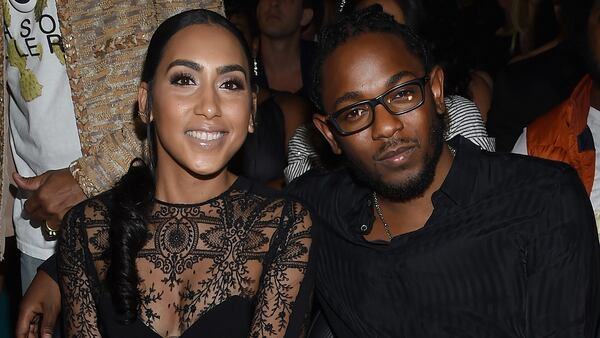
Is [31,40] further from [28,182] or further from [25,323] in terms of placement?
[25,323]

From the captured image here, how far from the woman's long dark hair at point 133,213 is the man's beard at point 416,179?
0.48m

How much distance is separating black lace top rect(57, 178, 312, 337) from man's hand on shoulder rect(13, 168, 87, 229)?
104 mm

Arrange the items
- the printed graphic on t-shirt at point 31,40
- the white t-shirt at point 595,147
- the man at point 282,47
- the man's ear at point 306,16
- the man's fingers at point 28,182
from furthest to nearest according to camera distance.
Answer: the man's ear at point 306,16 → the man at point 282,47 → the white t-shirt at point 595,147 → the printed graphic on t-shirt at point 31,40 → the man's fingers at point 28,182

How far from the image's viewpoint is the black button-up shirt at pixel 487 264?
7.64 feet

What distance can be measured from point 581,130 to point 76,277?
5.56ft

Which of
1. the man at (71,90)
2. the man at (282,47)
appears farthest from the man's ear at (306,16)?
the man at (71,90)

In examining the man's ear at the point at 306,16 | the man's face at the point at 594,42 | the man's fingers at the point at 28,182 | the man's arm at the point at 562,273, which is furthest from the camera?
the man's ear at the point at 306,16

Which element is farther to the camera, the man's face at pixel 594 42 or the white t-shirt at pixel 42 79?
the man's face at pixel 594 42

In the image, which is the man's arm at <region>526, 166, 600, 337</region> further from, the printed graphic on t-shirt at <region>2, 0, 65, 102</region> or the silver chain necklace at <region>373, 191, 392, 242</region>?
the printed graphic on t-shirt at <region>2, 0, 65, 102</region>

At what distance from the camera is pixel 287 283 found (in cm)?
239

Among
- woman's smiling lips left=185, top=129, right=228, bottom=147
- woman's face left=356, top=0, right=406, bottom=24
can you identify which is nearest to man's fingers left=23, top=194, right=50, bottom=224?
woman's smiling lips left=185, top=129, right=228, bottom=147

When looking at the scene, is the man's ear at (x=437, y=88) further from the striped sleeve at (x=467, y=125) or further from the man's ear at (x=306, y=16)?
the man's ear at (x=306, y=16)

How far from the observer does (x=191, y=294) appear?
243 centimetres

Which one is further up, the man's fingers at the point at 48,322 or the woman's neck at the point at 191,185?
the woman's neck at the point at 191,185
